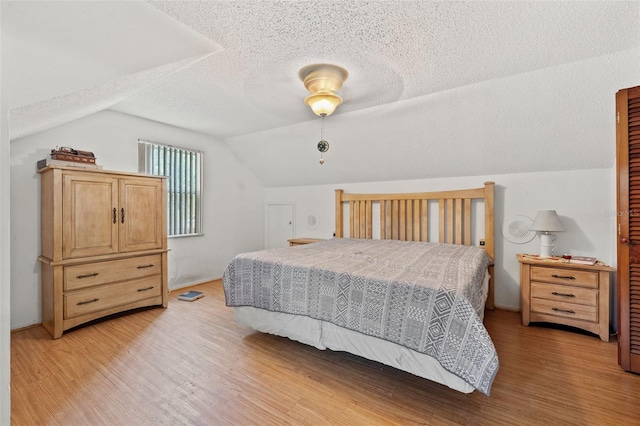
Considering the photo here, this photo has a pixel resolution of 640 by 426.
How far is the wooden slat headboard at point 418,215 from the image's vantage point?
3340 millimetres

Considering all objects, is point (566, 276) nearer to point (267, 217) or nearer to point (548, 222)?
point (548, 222)

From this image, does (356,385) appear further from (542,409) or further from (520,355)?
(520,355)

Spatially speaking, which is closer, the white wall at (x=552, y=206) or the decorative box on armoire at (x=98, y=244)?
the decorative box on armoire at (x=98, y=244)

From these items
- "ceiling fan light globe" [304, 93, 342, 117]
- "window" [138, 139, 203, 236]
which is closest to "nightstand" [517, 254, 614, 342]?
"ceiling fan light globe" [304, 93, 342, 117]

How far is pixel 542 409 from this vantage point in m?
1.63

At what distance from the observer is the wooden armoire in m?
1.92

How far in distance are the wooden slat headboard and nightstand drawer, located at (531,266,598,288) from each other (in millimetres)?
568

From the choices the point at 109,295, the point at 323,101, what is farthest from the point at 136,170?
the point at 323,101

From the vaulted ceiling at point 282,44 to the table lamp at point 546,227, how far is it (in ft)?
4.76

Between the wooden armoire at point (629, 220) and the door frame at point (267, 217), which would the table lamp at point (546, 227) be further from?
the door frame at point (267, 217)

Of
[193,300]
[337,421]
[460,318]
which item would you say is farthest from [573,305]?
[193,300]

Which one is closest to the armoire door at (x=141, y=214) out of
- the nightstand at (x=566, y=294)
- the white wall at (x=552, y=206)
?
the white wall at (x=552, y=206)

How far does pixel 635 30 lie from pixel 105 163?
483 cm

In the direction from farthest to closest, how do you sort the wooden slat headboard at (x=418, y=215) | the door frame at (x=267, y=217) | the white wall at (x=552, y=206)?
the door frame at (x=267, y=217) → the wooden slat headboard at (x=418, y=215) → the white wall at (x=552, y=206)
